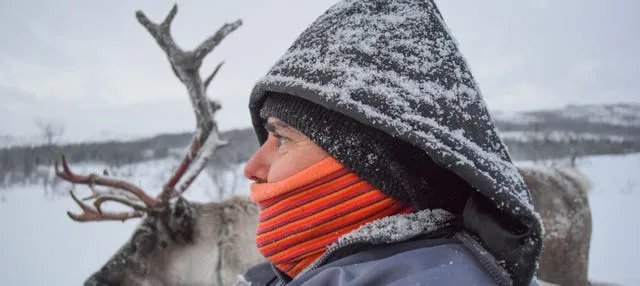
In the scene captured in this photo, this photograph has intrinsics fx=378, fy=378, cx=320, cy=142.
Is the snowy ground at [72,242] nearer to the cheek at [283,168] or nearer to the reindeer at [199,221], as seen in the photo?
the reindeer at [199,221]

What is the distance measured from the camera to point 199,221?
333 cm

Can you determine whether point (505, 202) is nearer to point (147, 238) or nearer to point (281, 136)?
point (281, 136)

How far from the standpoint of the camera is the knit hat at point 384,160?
34.7 inches

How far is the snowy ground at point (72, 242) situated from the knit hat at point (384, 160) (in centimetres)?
378

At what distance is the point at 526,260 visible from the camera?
0.73 m

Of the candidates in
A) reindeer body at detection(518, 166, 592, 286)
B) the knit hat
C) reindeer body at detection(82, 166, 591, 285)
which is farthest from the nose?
reindeer body at detection(518, 166, 592, 286)

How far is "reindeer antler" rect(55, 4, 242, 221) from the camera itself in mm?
3215

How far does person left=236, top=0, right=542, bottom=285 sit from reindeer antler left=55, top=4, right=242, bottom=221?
2533 mm

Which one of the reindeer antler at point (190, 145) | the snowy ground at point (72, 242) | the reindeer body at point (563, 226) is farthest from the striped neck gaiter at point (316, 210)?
the snowy ground at point (72, 242)

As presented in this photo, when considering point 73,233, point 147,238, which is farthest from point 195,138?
point 73,233

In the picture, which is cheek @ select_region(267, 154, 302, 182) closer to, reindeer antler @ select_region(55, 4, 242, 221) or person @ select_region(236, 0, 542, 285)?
person @ select_region(236, 0, 542, 285)

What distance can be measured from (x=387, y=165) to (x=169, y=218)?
2.80 metres

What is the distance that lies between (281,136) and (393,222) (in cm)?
40

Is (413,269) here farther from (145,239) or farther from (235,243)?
(145,239)
